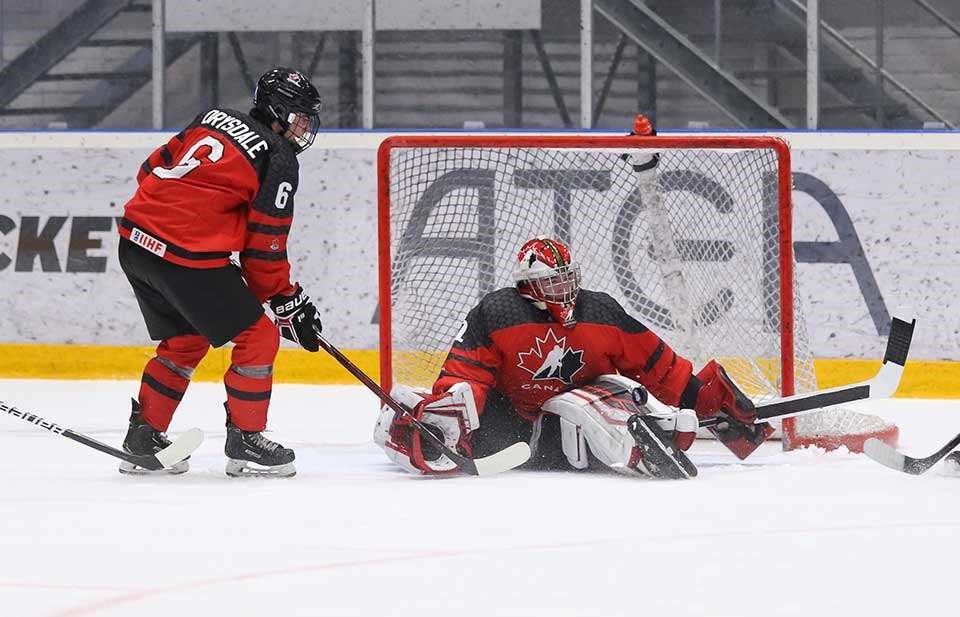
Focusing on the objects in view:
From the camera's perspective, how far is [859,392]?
12.9 ft

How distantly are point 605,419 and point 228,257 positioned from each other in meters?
1.00

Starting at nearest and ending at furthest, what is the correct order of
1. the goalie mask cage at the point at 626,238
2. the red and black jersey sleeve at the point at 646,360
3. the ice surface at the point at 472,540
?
the ice surface at the point at 472,540
the red and black jersey sleeve at the point at 646,360
the goalie mask cage at the point at 626,238

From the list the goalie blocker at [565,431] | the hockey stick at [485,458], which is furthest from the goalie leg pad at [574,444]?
the hockey stick at [485,458]

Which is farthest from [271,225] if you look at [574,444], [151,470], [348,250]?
[348,250]

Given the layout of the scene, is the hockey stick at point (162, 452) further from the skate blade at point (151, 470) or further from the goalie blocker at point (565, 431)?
the goalie blocker at point (565, 431)

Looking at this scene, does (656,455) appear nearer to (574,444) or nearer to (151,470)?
(574,444)

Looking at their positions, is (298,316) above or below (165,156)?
below

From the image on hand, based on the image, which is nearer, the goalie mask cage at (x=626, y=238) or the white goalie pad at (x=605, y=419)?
the white goalie pad at (x=605, y=419)

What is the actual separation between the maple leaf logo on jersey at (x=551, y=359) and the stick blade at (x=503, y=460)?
9.0 inches

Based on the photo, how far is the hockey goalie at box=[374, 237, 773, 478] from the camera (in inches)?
148

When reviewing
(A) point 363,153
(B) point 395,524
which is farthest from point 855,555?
(A) point 363,153

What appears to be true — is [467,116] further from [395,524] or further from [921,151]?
[395,524]

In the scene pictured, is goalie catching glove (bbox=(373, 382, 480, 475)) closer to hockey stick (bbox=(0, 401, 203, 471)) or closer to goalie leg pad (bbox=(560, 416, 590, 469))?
goalie leg pad (bbox=(560, 416, 590, 469))

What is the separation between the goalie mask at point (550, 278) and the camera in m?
3.85
